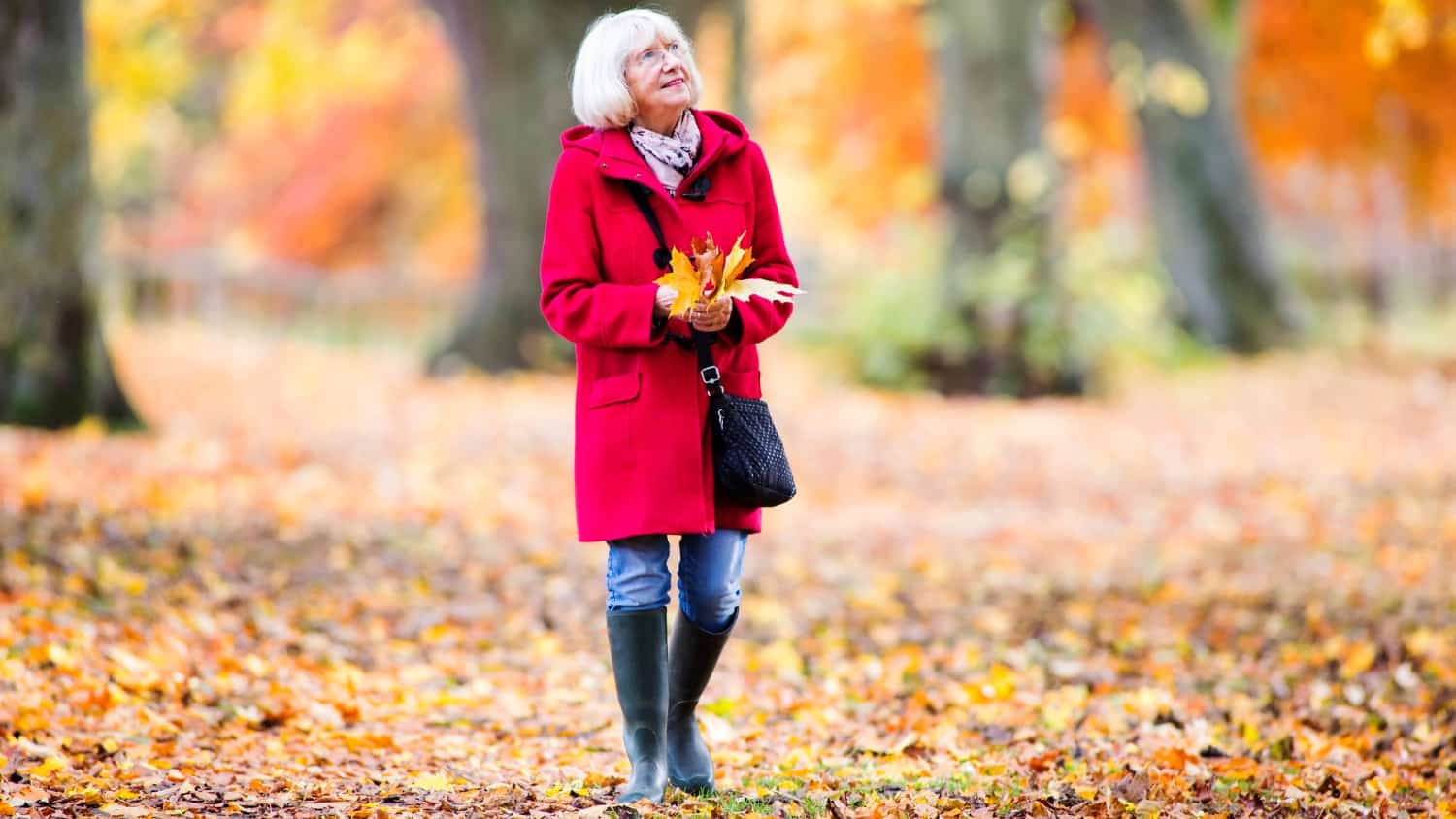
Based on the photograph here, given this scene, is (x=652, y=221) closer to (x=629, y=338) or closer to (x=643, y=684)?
(x=629, y=338)

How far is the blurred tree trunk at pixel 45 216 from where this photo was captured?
9.74 metres

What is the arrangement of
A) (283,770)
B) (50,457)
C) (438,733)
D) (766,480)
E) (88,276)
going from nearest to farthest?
(766,480)
(283,770)
(438,733)
(50,457)
(88,276)

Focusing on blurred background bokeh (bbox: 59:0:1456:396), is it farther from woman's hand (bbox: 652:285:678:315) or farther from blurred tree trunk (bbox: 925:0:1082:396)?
woman's hand (bbox: 652:285:678:315)

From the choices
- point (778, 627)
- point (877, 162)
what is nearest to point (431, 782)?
point (778, 627)

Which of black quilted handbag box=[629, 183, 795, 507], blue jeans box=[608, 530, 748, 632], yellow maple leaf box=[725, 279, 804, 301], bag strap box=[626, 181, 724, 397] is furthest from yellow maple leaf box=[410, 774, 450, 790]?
yellow maple leaf box=[725, 279, 804, 301]

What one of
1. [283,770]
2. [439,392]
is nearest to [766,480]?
[283,770]

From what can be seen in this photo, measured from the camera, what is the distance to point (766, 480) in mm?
3930

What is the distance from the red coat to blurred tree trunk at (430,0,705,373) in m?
10.4

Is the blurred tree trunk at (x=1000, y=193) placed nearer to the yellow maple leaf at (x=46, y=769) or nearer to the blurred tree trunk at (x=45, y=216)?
the blurred tree trunk at (x=45, y=216)

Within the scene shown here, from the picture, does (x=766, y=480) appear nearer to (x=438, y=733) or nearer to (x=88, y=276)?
(x=438, y=733)

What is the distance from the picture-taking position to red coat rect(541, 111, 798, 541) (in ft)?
12.7

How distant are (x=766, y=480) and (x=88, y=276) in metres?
7.30

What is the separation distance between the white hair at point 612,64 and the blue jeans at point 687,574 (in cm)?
99

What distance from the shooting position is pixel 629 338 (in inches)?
151
